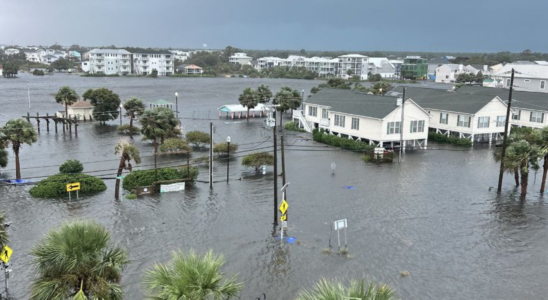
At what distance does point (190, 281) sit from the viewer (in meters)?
11.2

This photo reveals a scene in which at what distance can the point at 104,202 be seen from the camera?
30641 mm

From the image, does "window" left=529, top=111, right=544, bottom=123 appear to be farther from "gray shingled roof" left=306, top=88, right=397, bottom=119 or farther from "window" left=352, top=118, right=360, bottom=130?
"window" left=352, top=118, right=360, bottom=130

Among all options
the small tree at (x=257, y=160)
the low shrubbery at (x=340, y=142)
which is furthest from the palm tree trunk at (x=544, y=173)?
the small tree at (x=257, y=160)

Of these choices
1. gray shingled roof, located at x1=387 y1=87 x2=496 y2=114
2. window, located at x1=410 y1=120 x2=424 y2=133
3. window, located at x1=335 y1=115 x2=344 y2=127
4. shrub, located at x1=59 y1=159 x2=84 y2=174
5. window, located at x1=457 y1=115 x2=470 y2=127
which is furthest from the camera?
gray shingled roof, located at x1=387 y1=87 x2=496 y2=114

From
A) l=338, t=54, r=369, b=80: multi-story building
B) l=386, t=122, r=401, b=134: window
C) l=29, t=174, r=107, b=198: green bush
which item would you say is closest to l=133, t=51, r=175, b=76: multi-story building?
l=338, t=54, r=369, b=80: multi-story building

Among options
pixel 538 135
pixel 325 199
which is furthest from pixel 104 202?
pixel 538 135

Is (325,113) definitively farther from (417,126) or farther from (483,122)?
(483,122)

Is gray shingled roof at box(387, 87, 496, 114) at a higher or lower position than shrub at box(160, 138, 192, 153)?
higher

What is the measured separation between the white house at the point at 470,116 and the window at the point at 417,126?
6395mm

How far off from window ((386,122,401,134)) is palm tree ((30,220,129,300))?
3832 cm

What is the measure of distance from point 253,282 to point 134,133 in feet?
140

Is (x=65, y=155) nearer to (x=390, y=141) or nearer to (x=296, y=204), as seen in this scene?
(x=296, y=204)

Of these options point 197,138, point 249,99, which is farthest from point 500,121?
point 249,99

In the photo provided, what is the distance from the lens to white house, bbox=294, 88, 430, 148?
47.8 meters
